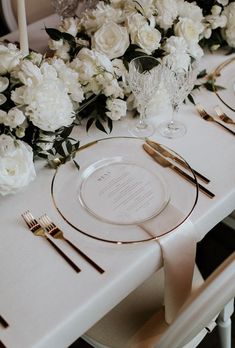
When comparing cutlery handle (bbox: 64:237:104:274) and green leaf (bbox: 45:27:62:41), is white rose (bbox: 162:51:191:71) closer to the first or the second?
green leaf (bbox: 45:27:62:41)

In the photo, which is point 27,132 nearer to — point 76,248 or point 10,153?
point 10,153

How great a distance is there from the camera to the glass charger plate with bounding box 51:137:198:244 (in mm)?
885

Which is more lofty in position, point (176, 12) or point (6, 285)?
point (176, 12)

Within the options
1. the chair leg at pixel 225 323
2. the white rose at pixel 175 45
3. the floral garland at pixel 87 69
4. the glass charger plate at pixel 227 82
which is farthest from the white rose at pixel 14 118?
the chair leg at pixel 225 323

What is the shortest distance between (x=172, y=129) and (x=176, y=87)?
0.12 meters

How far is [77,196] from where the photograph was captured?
941 millimetres

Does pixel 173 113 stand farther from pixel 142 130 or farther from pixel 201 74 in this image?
pixel 201 74

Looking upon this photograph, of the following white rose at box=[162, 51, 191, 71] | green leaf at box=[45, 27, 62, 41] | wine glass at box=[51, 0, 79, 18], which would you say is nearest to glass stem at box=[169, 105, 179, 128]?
white rose at box=[162, 51, 191, 71]

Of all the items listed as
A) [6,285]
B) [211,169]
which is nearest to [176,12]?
[211,169]

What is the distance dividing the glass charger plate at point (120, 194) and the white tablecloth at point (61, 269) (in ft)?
0.08

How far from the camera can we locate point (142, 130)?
113cm

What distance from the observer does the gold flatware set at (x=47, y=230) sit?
84 cm

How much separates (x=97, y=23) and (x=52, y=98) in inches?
13.1

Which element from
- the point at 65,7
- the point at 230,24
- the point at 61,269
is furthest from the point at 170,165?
the point at 65,7
